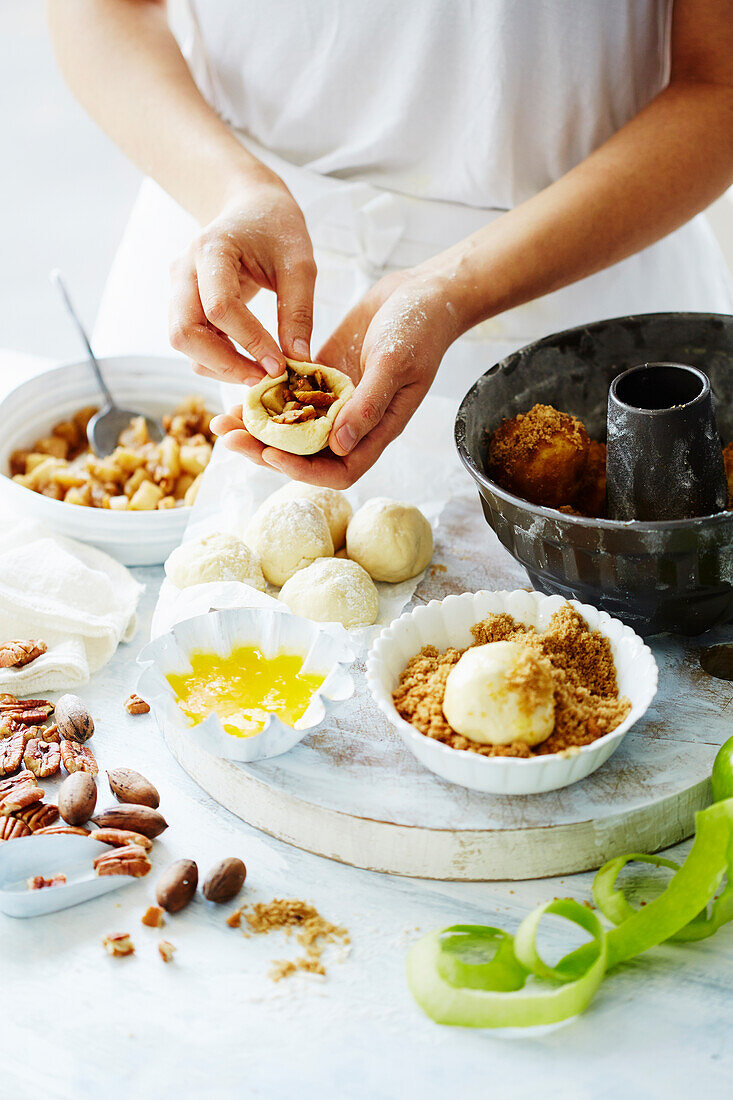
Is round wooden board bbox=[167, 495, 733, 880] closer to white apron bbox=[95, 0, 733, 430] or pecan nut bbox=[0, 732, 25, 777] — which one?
pecan nut bbox=[0, 732, 25, 777]

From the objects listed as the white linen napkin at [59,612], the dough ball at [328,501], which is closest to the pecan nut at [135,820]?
the white linen napkin at [59,612]

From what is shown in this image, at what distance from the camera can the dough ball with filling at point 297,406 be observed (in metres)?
1.29

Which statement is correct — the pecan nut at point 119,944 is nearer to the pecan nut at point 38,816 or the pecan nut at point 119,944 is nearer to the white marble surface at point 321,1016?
the white marble surface at point 321,1016

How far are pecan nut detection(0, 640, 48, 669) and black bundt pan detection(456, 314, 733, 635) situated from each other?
612 millimetres

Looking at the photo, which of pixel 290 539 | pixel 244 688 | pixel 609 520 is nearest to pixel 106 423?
pixel 290 539

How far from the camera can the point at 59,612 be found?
1.37m

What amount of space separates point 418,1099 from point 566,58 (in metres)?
1.44

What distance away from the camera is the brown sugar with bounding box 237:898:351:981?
98cm

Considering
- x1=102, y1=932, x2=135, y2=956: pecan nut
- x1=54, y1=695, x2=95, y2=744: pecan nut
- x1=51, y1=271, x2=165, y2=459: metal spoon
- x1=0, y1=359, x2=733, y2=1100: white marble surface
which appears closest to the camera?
x1=0, y1=359, x2=733, y2=1100: white marble surface

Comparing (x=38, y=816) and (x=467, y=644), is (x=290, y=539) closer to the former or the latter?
(x=467, y=644)

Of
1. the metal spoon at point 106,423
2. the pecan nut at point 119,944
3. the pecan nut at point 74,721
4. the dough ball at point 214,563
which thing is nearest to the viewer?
the pecan nut at point 119,944

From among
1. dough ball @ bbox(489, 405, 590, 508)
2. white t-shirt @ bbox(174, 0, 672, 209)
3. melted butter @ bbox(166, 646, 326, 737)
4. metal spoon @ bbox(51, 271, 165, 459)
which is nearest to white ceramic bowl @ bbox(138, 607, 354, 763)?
melted butter @ bbox(166, 646, 326, 737)

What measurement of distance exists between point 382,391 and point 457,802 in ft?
1.65

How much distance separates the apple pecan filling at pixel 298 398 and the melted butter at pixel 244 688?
0.31 metres
